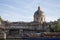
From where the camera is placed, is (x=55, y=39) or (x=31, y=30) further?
(x=31, y=30)

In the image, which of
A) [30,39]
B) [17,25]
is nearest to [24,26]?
[17,25]

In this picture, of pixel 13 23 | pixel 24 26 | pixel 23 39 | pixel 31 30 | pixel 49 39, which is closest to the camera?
pixel 49 39

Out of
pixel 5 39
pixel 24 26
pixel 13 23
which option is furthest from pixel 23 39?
pixel 13 23

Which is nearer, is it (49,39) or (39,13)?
(49,39)

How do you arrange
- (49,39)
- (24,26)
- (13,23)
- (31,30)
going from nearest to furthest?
1. (49,39)
2. (31,30)
3. (24,26)
4. (13,23)

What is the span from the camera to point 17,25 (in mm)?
48219

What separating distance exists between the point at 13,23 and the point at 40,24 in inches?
294

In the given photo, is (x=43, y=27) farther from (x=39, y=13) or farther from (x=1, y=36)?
(x=1, y=36)

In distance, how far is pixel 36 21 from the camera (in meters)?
45.2

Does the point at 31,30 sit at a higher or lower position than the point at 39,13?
lower

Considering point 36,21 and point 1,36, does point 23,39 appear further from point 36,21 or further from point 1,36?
point 36,21

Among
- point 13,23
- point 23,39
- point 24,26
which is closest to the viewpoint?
point 23,39

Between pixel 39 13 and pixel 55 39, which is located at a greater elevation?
pixel 39 13

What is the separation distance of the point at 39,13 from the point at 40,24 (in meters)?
2.28
